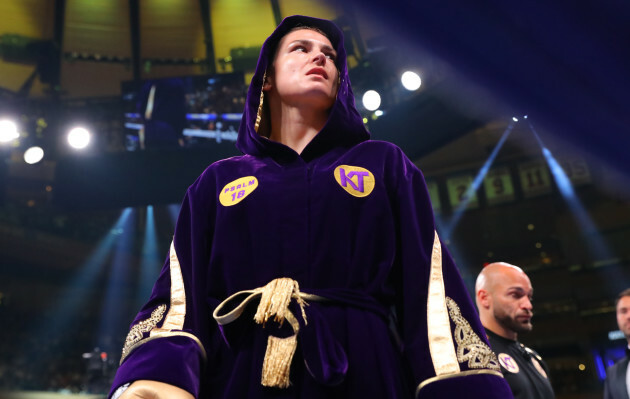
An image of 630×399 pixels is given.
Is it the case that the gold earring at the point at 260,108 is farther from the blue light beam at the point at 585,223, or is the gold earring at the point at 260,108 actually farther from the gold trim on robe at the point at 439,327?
the blue light beam at the point at 585,223

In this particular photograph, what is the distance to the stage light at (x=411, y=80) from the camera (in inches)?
206

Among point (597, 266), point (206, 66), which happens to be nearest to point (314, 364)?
point (206, 66)

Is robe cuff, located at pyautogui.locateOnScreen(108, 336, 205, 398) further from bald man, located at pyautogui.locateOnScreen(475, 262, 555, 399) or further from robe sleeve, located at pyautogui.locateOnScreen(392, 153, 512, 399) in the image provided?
bald man, located at pyautogui.locateOnScreen(475, 262, 555, 399)

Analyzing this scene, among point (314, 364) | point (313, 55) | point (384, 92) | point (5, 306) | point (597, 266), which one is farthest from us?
point (597, 266)

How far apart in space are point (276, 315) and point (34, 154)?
6112mm

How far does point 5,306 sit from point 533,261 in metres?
10.3

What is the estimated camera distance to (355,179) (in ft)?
3.81

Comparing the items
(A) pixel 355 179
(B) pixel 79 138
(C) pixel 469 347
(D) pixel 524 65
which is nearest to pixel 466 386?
(C) pixel 469 347

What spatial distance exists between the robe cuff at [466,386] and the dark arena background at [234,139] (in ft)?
8.21

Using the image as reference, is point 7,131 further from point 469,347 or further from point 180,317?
point 469,347

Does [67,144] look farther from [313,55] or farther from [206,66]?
[313,55]

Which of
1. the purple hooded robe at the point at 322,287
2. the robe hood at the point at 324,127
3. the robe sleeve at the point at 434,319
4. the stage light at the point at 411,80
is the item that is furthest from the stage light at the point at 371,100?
the robe sleeve at the point at 434,319

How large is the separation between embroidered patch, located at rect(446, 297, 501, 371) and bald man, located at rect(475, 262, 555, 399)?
6.26ft

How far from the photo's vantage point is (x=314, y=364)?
946mm
